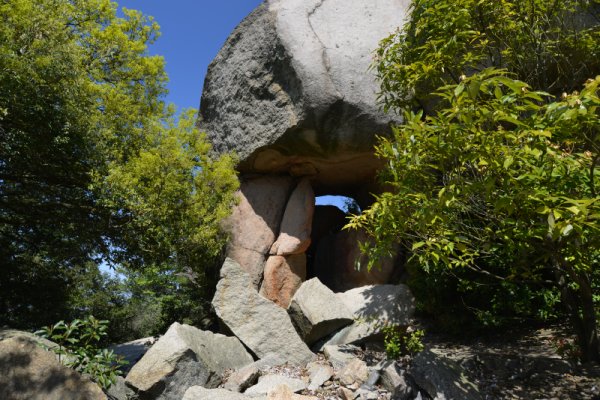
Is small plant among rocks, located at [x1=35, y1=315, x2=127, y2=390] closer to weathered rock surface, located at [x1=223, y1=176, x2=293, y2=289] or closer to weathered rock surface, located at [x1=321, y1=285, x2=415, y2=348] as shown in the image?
weathered rock surface, located at [x1=321, y1=285, x2=415, y2=348]

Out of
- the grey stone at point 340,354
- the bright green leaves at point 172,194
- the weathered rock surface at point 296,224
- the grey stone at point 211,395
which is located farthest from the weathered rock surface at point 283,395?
the weathered rock surface at point 296,224

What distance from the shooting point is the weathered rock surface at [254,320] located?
7.20m

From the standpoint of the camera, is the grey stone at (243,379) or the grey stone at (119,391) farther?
the grey stone at (243,379)

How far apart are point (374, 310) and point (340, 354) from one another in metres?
1.56

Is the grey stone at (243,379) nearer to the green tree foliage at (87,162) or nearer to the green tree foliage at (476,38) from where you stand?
the green tree foliage at (87,162)

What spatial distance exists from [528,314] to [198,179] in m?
6.84

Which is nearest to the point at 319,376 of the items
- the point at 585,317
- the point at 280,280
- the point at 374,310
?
Answer: the point at 374,310

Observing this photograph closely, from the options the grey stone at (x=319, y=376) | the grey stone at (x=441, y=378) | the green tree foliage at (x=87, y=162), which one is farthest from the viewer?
the green tree foliage at (x=87, y=162)

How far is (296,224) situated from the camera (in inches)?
426

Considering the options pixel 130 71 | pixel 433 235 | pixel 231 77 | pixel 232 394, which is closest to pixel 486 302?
pixel 433 235

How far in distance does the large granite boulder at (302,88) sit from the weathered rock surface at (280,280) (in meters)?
2.42

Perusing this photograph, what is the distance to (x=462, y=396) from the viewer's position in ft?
15.1

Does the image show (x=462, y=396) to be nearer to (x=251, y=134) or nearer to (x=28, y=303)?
(x=251, y=134)

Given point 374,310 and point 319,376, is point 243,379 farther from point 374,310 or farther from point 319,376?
point 374,310
